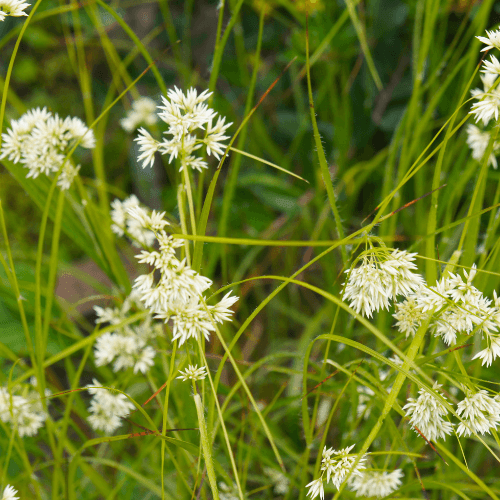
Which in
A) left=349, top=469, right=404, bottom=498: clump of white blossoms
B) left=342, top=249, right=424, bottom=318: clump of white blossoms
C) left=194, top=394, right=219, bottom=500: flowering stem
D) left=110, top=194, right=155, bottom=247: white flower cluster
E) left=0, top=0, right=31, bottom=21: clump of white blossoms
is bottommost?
left=349, top=469, right=404, bottom=498: clump of white blossoms

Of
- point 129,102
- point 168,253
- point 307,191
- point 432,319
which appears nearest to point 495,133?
point 432,319

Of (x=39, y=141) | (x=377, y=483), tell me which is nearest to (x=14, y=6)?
(x=39, y=141)

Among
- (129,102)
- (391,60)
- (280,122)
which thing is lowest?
(280,122)

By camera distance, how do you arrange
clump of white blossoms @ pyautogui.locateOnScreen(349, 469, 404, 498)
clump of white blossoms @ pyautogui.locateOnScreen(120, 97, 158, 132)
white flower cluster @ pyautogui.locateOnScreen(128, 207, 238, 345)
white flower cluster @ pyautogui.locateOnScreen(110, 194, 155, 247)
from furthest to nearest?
clump of white blossoms @ pyautogui.locateOnScreen(120, 97, 158, 132) → white flower cluster @ pyautogui.locateOnScreen(110, 194, 155, 247) → clump of white blossoms @ pyautogui.locateOnScreen(349, 469, 404, 498) → white flower cluster @ pyautogui.locateOnScreen(128, 207, 238, 345)

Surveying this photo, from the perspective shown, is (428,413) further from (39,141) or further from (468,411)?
(39,141)

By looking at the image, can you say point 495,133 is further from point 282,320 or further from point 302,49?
point 282,320

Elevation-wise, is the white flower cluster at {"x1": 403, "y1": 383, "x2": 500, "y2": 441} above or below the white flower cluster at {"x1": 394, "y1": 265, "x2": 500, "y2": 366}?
below

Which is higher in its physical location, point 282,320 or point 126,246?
point 126,246

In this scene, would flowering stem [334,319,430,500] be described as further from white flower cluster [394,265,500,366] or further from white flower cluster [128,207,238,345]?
white flower cluster [128,207,238,345]

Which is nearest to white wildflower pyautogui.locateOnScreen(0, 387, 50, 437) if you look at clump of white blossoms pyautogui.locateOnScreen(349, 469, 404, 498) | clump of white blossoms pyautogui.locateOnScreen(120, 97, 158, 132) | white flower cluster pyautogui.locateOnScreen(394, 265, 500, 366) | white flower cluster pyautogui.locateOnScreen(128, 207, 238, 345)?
white flower cluster pyautogui.locateOnScreen(128, 207, 238, 345)
